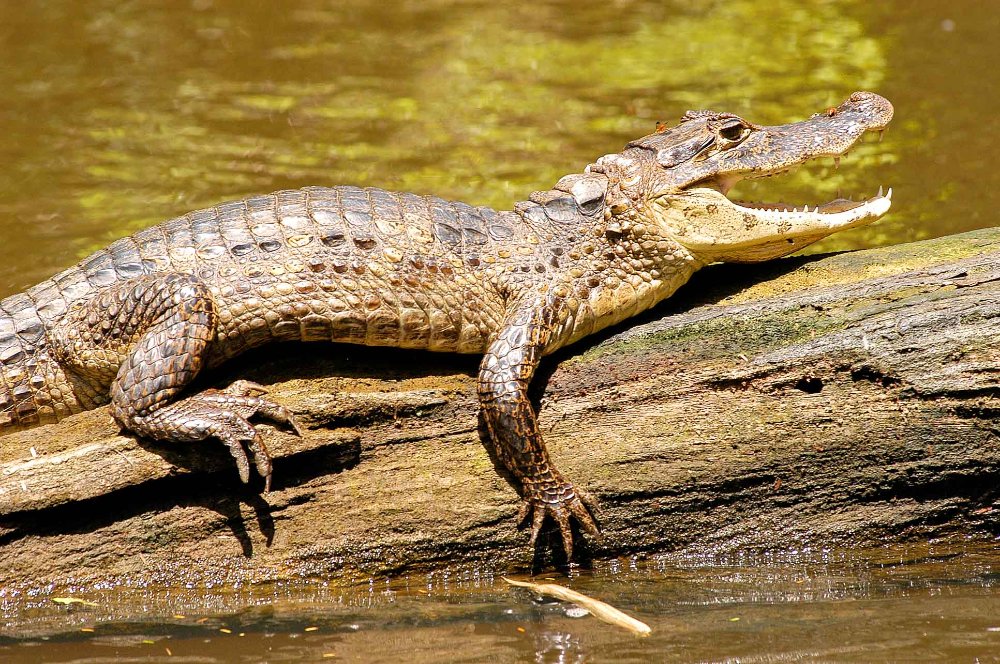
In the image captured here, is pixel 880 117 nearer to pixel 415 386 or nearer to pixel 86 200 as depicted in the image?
pixel 415 386

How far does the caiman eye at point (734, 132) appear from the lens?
5.31 metres

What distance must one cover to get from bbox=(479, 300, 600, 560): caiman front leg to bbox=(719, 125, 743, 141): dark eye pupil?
5.08 feet

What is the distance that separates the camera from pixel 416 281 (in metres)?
5.02

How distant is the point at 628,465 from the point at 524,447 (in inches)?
18.6

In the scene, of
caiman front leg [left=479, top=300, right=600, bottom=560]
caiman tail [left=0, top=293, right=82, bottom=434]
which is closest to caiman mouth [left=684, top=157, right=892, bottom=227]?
caiman front leg [left=479, top=300, right=600, bottom=560]

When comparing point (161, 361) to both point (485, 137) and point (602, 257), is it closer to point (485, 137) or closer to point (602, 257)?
point (602, 257)

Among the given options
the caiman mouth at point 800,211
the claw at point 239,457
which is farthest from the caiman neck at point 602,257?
the claw at point 239,457

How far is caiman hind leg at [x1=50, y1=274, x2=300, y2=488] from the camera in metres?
4.54

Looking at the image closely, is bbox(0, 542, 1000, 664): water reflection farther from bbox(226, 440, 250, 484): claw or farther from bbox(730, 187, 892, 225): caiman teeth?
bbox(730, 187, 892, 225): caiman teeth

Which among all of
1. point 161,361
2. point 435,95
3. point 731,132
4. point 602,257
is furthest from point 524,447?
point 435,95

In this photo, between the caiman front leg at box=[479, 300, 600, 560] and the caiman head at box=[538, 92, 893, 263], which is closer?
the caiman front leg at box=[479, 300, 600, 560]

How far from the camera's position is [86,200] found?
31.4 ft

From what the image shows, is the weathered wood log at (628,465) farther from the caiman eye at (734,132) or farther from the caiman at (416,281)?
the caiman eye at (734,132)

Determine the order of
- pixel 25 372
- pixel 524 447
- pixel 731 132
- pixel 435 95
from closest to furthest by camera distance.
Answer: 1. pixel 524 447
2. pixel 25 372
3. pixel 731 132
4. pixel 435 95
